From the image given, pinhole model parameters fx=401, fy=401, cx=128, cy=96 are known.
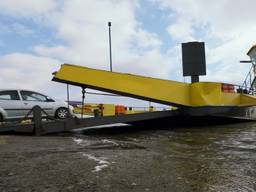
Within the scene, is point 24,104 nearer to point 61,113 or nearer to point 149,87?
point 61,113

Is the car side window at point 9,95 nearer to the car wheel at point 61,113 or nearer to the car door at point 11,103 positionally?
the car door at point 11,103

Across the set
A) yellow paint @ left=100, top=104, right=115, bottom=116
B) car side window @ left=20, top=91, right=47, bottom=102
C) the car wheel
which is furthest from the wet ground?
yellow paint @ left=100, top=104, right=115, bottom=116

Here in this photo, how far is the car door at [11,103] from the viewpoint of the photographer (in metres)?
12.6

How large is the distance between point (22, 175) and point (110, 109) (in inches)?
557

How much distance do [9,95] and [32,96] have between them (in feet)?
2.51

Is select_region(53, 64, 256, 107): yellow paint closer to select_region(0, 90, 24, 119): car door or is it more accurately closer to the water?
select_region(0, 90, 24, 119): car door

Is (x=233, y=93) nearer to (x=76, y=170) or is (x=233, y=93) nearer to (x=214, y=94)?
(x=214, y=94)

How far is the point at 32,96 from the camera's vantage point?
1339 cm

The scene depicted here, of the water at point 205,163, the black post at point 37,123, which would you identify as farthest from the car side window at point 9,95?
the water at point 205,163

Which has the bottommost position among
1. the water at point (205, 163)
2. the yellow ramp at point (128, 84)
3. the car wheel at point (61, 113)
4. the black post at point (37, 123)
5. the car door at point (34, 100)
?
the water at point (205, 163)

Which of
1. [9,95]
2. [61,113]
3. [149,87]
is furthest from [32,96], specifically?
[149,87]

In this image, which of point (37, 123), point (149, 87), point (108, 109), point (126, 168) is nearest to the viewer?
point (126, 168)

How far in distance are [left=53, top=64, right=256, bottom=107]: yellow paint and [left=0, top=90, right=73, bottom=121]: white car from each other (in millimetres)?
1372

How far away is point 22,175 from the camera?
5.31 metres
